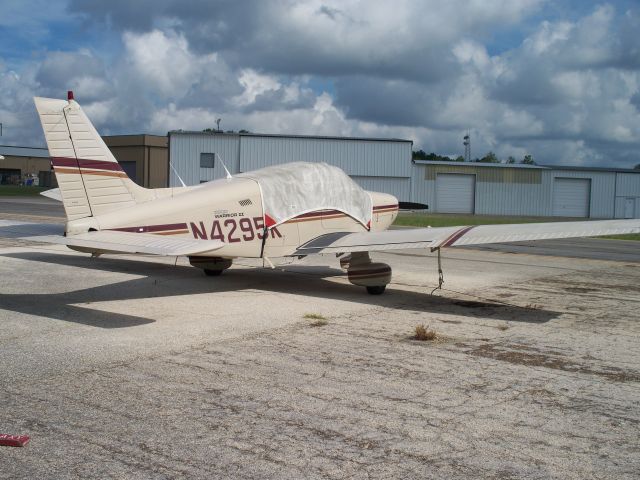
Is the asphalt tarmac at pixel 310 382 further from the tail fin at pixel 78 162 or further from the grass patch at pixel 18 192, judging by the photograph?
the grass patch at pixel 18 192

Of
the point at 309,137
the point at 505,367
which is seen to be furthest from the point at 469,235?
the point at 309,137

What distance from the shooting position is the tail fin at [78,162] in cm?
1078

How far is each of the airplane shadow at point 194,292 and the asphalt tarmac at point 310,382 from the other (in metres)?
0.09

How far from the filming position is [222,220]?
11.8m

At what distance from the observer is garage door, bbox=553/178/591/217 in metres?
61.7

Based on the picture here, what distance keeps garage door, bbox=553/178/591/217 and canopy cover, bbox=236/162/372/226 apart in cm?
5126

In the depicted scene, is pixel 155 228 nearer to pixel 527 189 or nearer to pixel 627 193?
pixel 527 189

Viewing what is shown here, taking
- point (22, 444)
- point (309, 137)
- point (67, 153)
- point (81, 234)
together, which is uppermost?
point (309, 137)

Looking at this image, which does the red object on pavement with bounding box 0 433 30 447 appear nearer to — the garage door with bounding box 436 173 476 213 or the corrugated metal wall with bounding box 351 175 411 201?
the corrugated metal wall with bounding box 351 175 411 201

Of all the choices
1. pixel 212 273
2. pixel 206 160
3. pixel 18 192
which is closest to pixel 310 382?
pixel 212 273

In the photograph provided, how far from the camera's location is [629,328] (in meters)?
10.0

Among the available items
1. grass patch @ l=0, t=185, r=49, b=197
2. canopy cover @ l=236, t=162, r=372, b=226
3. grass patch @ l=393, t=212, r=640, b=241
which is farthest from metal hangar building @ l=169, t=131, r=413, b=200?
canopy cover @ l=236, t=162, r=372, b=226

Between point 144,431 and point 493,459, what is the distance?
2.64 metres

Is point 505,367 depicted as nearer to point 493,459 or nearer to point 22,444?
point 493,459
